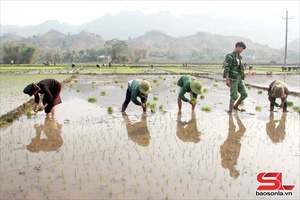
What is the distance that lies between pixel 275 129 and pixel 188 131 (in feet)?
7.02

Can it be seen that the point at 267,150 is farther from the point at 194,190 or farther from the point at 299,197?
the point at 194,190

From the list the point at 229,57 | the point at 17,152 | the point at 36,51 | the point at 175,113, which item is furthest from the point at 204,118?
the point at 36,51

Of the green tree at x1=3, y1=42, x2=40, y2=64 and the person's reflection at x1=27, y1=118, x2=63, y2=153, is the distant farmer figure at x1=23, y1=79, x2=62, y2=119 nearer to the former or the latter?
the person's reflection at x1=27, y1=118, x2=63, y2=153

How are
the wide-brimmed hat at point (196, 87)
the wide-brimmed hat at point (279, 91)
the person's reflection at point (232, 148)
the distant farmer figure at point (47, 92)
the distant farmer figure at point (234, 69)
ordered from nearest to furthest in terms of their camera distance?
the person's reflection at point (232, 148)
the distant farmer figure at point (47, 92)
the wide-brimmed hat at point (196, 87)
the distant farmer figure at point (234, 69)
the wide-brimmed hat at point (279, 91)

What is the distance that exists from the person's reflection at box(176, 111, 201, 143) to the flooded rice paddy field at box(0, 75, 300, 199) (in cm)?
2

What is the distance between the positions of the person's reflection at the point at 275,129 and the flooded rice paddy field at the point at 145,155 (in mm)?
23

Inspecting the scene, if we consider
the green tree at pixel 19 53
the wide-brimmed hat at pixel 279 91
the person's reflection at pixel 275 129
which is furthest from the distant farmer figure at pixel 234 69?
the green tree at pixel 19 53

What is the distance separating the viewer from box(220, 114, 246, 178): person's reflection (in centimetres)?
484

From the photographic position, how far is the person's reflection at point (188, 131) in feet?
21.5

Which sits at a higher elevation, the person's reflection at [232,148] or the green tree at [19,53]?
the green tree at [19,53]

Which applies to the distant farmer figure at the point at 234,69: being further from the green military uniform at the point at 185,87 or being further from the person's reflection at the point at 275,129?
the person's reflection at the point at 275,129

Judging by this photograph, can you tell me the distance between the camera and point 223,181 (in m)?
4.32

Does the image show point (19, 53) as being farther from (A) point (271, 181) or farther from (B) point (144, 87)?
(A) point (271, 181)

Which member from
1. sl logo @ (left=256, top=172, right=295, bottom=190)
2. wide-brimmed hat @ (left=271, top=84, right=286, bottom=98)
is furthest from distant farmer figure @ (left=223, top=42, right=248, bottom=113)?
sl logo @ (left=256, top=172, right=295, bottom=190)
